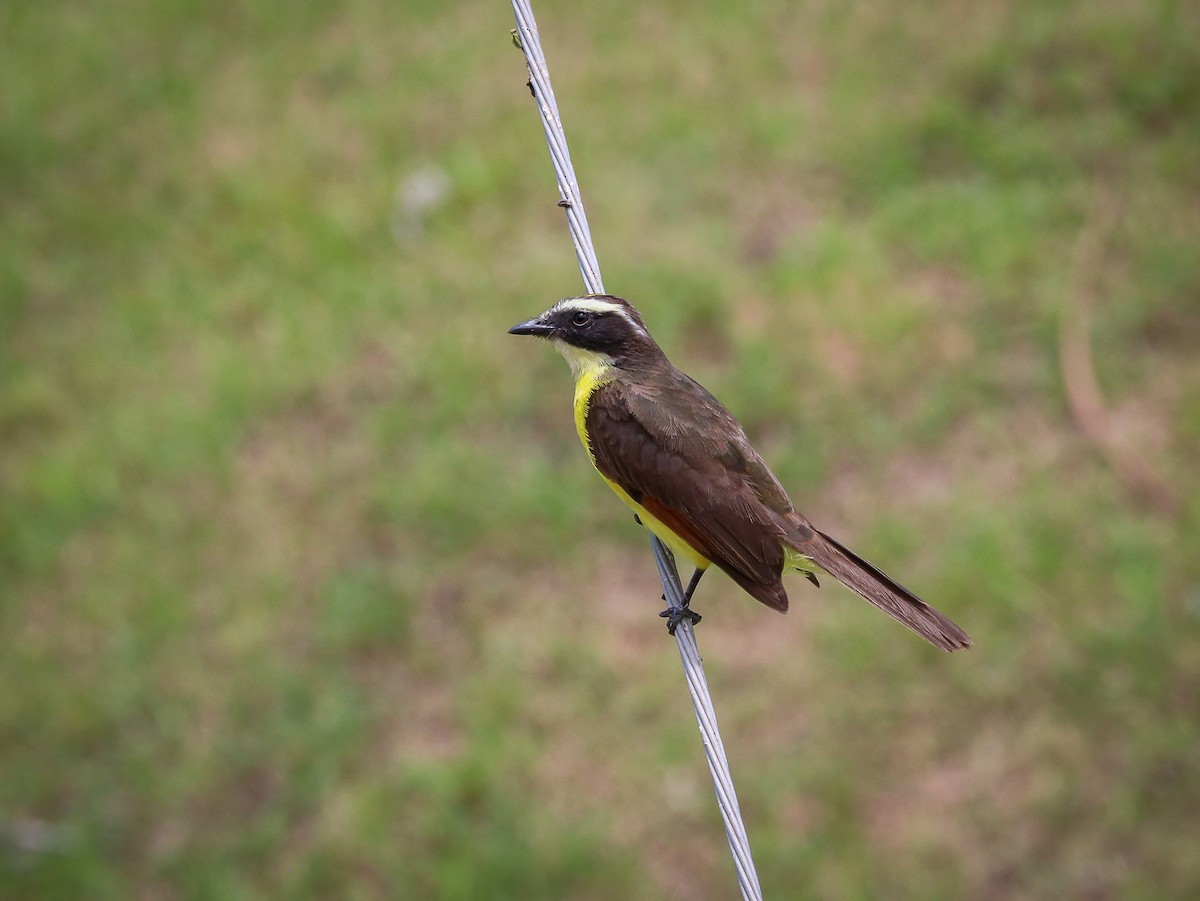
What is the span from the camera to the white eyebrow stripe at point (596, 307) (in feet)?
14.4

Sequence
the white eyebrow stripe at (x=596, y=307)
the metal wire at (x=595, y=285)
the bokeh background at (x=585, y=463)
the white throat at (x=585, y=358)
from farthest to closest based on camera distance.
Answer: the bokeh background at (x=585, y=463)
the white throat at (x=585, y=358)
the white eyebrow stripe at (x=596, y=307)
the metal wire at (x=595, y=285)

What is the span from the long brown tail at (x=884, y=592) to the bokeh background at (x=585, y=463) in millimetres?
2281

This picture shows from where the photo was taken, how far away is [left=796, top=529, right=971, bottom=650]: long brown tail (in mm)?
3885

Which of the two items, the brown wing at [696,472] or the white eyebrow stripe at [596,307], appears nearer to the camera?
the brown wing at [696,472]

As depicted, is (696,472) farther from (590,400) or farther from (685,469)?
(590,400)

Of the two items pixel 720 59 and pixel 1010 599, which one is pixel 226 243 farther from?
pixel 1010 599

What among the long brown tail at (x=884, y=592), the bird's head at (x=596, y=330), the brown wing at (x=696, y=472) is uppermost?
the bird's head at (x=596, y=330)

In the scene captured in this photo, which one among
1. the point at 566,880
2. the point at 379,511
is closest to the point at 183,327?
the point at 379,511

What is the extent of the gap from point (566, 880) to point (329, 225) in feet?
16.7

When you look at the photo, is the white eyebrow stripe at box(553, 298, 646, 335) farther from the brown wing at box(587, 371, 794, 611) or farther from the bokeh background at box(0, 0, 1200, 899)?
the bokeh background at box(0, 0, 1200, 899)

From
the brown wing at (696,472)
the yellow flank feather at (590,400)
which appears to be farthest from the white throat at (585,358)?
the brown wing at (696,472)

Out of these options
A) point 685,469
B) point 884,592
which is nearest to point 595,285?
point 685,469

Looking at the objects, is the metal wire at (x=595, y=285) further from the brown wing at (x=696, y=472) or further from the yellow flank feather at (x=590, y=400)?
the yellow flank feather at (x=590, y=400)

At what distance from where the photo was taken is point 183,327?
895cm
